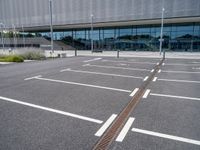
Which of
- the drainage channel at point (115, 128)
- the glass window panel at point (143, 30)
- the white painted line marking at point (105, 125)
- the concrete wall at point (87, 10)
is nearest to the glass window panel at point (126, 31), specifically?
the glass window panel at point (143, 30)

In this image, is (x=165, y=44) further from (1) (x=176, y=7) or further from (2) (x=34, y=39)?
(2) (x=34, y=39)

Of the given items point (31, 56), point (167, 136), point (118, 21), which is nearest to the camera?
point (167, 136)

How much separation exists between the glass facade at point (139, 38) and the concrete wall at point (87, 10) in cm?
492

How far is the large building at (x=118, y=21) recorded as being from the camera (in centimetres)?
3931

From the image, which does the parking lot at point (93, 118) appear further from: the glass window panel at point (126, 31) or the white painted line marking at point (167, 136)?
the glass window panel at point (126, 31)

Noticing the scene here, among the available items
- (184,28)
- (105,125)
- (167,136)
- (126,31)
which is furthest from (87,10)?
(167,136)

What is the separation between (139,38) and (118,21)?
6.94 metres

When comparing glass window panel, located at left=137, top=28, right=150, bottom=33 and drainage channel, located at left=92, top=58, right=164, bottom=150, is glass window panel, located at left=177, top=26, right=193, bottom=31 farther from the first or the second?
drainage channel, located at left=92, top=58, right=164, bottom=150

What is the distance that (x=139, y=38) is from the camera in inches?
1794

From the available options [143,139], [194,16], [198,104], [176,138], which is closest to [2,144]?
[143,139]

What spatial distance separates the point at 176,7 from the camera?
37.8m

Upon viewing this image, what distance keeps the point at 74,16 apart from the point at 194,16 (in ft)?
93.5

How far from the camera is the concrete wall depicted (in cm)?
3794

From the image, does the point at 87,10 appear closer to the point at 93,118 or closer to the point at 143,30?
the point at 143,30
